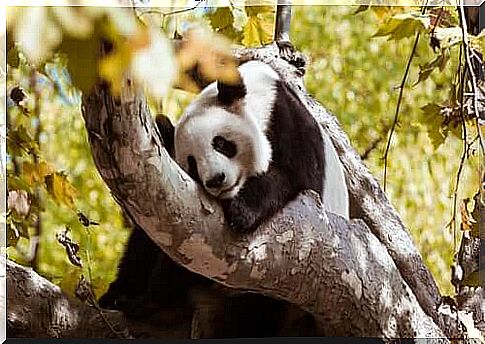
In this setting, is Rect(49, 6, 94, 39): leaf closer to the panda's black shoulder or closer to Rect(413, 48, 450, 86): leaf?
the panda's black shoulder

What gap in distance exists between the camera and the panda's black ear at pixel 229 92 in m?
1.35

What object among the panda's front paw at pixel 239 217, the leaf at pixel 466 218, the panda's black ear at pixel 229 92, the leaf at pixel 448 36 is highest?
the leaf at pixel 448 36

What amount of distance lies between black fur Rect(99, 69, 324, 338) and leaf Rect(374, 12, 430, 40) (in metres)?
0.21

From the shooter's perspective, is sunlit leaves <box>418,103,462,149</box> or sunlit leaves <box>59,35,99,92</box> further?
sunlit leaves <box>418,103,462,149</box>

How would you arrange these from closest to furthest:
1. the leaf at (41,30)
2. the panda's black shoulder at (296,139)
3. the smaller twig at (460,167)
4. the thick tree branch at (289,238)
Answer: the leaf at (41,30) < the thick tree branch at (289,238) < the panda's black shoulder at (296,139) < the smaller twig at (460,167)

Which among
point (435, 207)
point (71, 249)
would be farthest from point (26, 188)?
point (435, 207)

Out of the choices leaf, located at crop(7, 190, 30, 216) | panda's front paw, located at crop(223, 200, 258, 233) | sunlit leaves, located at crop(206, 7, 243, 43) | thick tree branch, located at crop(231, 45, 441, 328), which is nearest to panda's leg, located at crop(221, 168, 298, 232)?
panda's front paw, located at crop(223, 200, 258, 233)

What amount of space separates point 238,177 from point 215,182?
0.16 feet

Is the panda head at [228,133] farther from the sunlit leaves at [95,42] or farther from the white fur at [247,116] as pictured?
the sunlit leaves at [95,42]

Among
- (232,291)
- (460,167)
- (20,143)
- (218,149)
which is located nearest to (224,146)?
(218,149)

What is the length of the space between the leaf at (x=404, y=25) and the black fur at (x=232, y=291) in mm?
214

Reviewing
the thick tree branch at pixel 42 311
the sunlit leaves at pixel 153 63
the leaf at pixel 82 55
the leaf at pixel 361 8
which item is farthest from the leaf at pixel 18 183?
the leaf at pixel 361 8

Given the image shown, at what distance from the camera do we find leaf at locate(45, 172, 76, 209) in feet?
4.41

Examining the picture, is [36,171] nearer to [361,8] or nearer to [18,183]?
[18,183]
